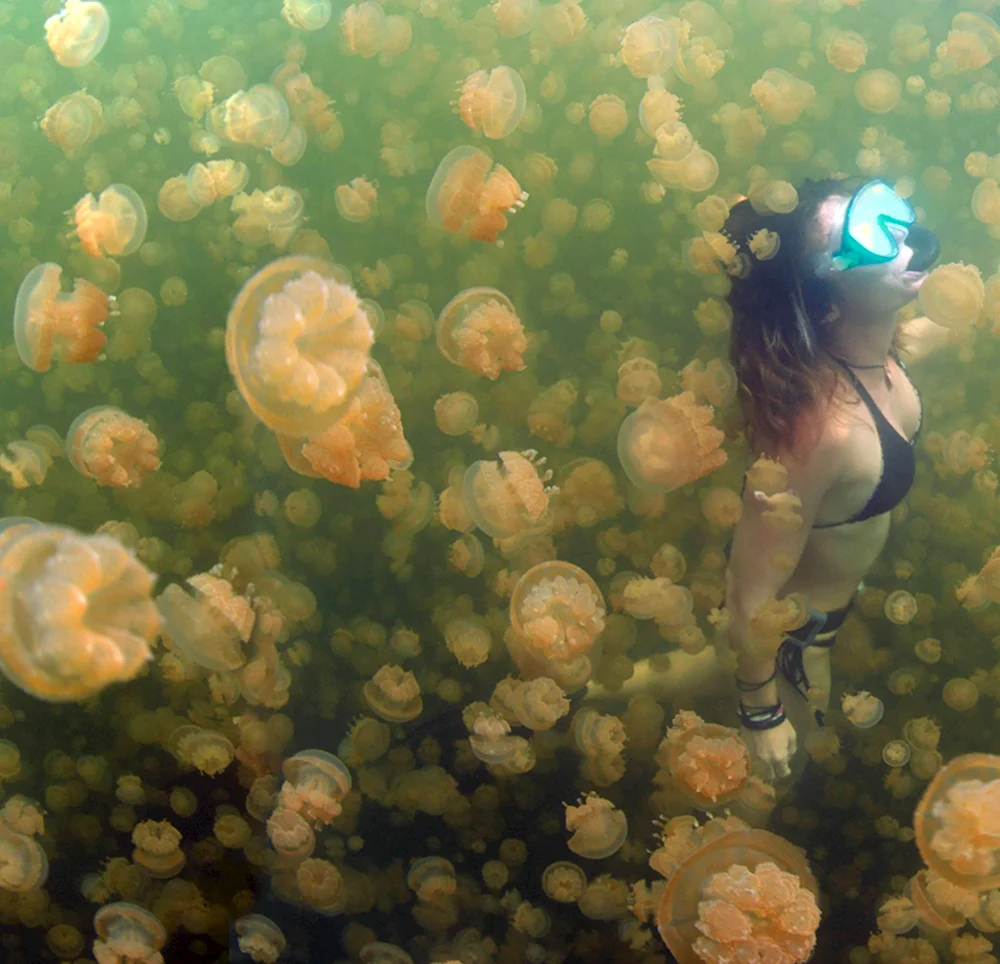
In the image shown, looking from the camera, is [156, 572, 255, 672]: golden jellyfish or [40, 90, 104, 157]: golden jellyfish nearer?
[156, 572, 255, 672]: golden jellyfish

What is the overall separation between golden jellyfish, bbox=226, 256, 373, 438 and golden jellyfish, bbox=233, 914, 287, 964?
1261 millimetres

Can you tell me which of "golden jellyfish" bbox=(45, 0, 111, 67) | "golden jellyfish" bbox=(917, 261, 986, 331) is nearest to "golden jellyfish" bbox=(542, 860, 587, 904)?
"golden jellyfish" bbox=(917, 261, 986, 331)

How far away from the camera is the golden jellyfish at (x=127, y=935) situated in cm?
174

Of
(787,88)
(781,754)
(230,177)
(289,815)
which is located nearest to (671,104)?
(787,88)

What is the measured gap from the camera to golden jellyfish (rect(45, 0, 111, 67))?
1876mm

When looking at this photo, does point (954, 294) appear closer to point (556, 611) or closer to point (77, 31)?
point (556, 611)

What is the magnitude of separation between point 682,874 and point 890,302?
127 centimetres

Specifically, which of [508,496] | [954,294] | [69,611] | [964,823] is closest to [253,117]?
[508,496]

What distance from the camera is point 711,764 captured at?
161 cm

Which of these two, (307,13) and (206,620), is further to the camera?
(307,13)

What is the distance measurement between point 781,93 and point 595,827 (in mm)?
1885

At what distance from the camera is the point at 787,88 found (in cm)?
193

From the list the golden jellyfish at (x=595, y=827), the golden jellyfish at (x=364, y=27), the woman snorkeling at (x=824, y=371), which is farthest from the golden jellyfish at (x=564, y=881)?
the golden jellyfish at (x=364, y=27)

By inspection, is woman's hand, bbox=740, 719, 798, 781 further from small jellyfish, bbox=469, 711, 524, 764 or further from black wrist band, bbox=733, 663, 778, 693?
small jellyfish, bbox=469, 711, 524, 764
